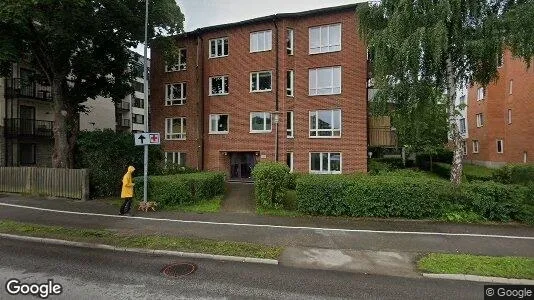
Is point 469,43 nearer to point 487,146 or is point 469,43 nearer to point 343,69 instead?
point 343,69

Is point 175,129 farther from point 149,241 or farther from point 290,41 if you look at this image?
point 149,241

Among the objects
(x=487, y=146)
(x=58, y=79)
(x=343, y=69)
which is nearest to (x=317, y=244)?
(x=343, y=69)

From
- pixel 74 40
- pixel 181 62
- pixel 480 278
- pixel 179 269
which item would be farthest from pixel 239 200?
pixel 181 62

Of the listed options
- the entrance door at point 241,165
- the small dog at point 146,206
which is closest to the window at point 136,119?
the entrance door at point 241,165

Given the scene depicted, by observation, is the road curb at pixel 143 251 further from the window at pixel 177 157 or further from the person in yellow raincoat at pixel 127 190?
the window at pixel 177 157

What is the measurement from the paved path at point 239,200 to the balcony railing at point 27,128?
18.7 metres

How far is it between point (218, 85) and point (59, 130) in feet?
37.2

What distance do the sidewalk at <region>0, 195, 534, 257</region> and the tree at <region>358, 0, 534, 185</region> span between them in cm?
326

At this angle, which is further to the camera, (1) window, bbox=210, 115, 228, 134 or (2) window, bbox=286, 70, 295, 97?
(1) window, bbox=210, 115, 228, 134

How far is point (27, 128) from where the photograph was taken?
84.8 ft

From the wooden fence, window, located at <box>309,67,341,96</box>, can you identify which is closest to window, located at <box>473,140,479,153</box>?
window, located at <box>309,67,341,96</box>

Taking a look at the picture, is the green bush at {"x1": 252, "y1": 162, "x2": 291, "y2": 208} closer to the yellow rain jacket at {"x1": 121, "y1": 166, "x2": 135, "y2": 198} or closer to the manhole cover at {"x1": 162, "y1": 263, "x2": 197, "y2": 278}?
the yellow rain jacket at {"x1": 121, "y1": 166, "x2": 135, "y2": 198}

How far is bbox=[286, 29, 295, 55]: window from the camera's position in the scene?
22870 mm

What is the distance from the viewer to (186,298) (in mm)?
5613
